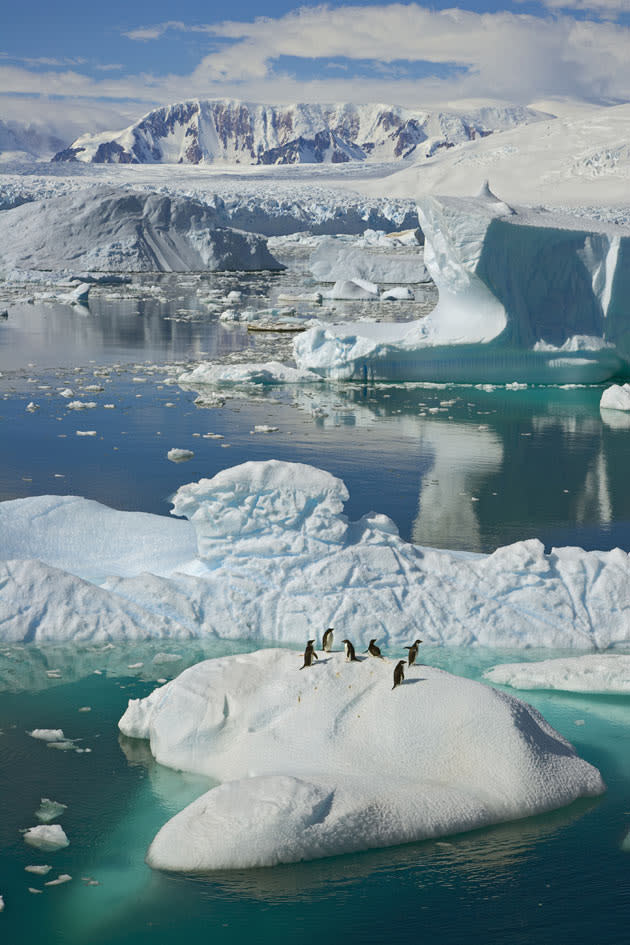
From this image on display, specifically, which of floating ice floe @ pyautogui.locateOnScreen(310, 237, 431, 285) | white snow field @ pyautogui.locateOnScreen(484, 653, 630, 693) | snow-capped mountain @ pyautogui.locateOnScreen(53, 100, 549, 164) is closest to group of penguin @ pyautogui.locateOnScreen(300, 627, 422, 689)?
white snow field @ pyautogui.locateOnScreen(484, 653, 630, 693)

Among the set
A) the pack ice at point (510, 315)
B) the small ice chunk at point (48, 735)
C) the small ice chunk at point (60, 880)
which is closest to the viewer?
the small ice chunk at point (60, 880)

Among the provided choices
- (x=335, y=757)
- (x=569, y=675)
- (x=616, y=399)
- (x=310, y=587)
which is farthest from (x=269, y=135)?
(x=335, y=757)

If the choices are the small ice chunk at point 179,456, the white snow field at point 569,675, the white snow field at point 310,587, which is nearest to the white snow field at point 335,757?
the white snow field at point 569,675

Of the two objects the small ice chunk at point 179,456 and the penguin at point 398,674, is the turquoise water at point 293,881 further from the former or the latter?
the small ice chunk at point 179,456

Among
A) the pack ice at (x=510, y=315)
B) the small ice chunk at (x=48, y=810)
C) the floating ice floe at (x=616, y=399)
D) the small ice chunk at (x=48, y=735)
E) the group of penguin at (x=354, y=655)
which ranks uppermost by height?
the pack ice at (x=510, y=315)

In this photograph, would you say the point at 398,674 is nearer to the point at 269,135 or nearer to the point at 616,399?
the point at 616,399
